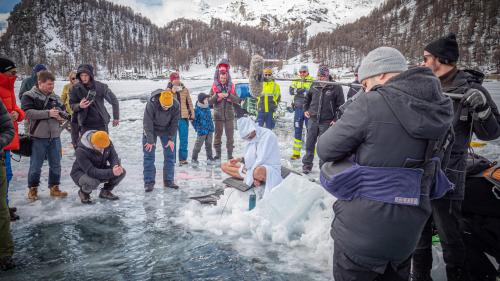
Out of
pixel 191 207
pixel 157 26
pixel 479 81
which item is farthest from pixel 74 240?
pixel 157 26

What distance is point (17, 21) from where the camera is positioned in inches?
5625

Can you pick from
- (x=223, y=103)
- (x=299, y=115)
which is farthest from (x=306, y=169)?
(x=223, y=103)

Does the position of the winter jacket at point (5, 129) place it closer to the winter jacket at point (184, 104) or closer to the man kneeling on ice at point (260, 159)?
the man kneeling on ice at point (260, 159)

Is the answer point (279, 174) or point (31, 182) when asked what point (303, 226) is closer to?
point (279, 174)

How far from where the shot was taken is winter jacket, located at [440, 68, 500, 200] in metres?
2.29

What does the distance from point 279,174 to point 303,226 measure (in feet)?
2.67

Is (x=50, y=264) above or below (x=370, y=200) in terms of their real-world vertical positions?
below

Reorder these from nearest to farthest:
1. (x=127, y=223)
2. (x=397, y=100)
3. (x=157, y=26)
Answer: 1. (x=397, y=100)
2. (x=127, y=223)
3. (x=157, y=26)

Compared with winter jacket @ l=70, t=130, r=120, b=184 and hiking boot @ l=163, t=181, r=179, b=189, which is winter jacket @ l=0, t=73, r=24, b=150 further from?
hiking boot @ l=163, t=181, r=179, b=189

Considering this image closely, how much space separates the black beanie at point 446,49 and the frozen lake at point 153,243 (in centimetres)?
199

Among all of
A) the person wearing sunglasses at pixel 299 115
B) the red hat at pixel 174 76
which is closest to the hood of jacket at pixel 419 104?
the person wearing sunglasses at pixel 299 115

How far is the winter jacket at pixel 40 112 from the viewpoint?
4.32m

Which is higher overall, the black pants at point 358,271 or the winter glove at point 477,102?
the winter glove at point 477,102

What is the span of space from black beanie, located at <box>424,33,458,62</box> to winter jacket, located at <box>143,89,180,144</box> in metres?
4.07
